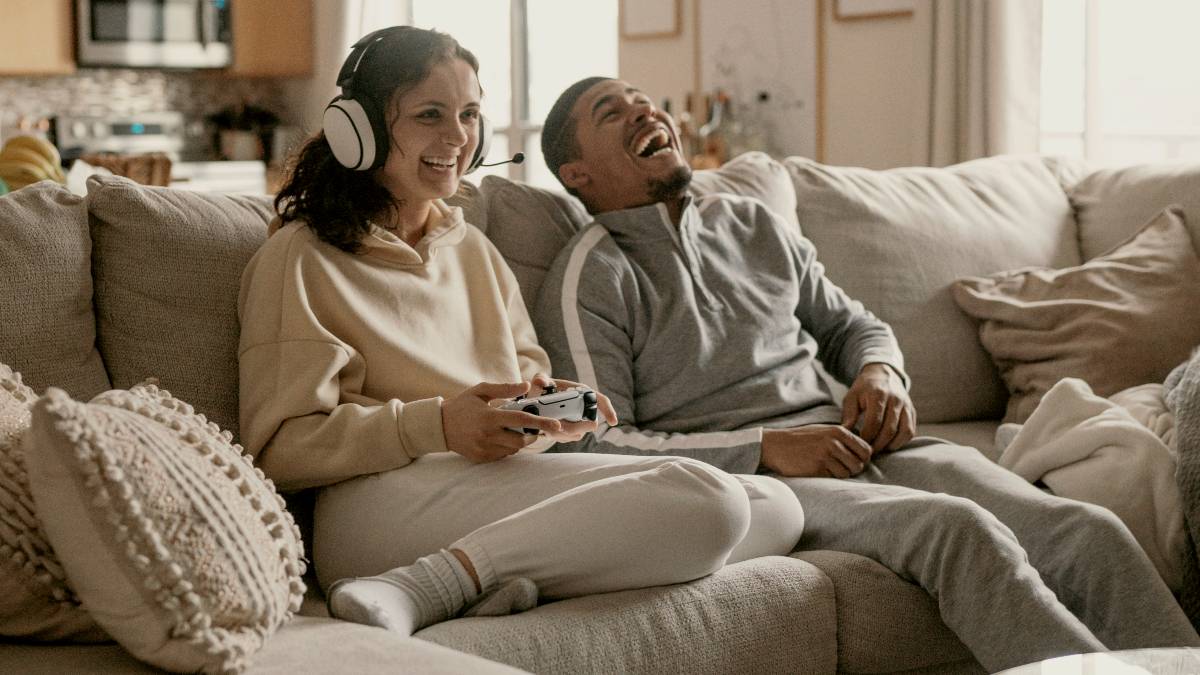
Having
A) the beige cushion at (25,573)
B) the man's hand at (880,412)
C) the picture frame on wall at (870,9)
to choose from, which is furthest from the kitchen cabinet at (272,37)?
the beige cushion at (25,573)

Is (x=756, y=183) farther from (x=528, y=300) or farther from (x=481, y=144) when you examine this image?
(x=481, y=144)

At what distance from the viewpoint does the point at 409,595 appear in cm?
146

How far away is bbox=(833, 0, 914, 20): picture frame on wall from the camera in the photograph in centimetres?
439

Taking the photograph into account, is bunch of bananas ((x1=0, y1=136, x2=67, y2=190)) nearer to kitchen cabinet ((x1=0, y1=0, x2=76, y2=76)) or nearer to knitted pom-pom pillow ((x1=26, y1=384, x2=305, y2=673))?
knitted pom-pom pillow ((x1=26, y1=384, x2=305, y2=673))

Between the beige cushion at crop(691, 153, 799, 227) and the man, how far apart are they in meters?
0.13

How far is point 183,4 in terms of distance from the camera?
619cm

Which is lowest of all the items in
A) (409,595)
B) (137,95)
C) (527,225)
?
(409,595)

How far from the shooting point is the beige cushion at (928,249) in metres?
2.58

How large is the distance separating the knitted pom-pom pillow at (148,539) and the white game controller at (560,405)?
1.70 ft

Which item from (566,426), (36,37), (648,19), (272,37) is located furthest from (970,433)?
(272,37)

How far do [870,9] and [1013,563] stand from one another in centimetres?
320

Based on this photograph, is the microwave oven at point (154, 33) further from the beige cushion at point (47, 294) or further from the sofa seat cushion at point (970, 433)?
the sofa seat cushion at point (970, 433)

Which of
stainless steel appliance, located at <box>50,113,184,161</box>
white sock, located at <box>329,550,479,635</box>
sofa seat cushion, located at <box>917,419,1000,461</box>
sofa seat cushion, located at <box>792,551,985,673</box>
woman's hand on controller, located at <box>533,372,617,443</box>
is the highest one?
stainless steel appliance, located at <box>50,113,184,161</box>

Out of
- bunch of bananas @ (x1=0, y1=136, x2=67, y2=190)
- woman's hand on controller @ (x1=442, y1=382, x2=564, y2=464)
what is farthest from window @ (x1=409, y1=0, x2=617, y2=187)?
woman's hand on controller @ (x1=442, y1=382, x2=564, y2=464)
